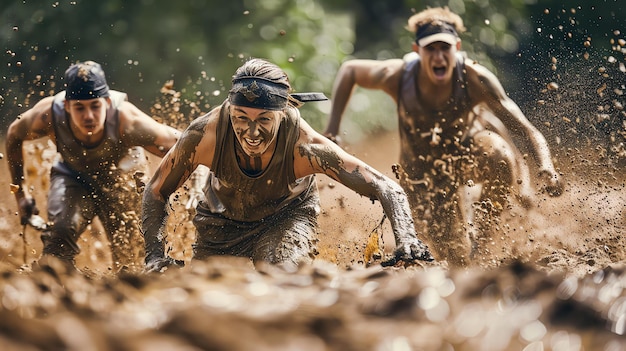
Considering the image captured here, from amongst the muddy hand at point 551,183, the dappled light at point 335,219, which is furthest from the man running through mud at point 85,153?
the muddy hand at point 551,183

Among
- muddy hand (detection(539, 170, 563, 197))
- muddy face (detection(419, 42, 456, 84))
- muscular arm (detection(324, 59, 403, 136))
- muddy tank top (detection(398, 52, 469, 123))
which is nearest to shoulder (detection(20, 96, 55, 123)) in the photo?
muscular arm (detection(324, 59, 403, 136))

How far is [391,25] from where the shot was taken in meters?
12.1

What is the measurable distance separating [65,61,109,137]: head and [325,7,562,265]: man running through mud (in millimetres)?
2020

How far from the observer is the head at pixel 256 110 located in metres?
4.12

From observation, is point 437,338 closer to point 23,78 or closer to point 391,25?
point 23,78

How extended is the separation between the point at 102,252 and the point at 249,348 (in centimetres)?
515

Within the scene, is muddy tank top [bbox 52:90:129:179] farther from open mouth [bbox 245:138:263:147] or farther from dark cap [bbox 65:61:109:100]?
open mouth [bbox 245:138:263:147]

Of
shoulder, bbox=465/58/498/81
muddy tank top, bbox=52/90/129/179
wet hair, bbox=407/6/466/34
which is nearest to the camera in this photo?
muddy tank top, bbox=52/90/129/179

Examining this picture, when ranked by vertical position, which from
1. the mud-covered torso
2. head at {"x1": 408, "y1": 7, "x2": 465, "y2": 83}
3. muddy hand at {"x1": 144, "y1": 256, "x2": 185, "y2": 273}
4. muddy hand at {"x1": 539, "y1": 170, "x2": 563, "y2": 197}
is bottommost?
muddy hand at {"x1": 144, "y1": 256, "x2": 185, "y2": 273}

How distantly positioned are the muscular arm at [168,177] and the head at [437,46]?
2808mm

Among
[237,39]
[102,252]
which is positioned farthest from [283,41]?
[102,252]

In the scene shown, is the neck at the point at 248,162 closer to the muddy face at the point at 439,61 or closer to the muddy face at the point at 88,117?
the muddy face at the point at 88,117

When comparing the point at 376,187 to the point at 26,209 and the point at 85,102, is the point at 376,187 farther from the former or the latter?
the point at 26,209

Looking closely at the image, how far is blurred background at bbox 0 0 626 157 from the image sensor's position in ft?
34.0
